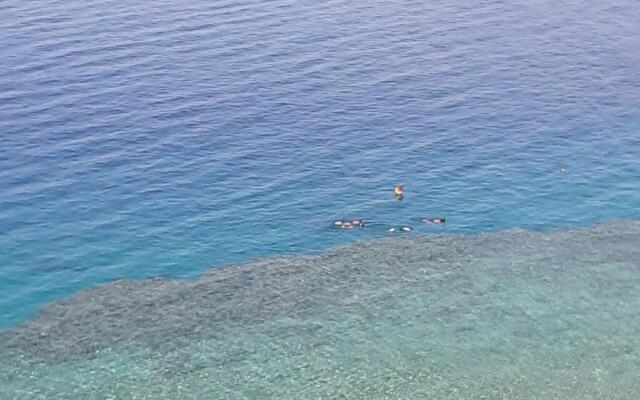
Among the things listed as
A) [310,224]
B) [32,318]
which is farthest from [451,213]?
[32,318]

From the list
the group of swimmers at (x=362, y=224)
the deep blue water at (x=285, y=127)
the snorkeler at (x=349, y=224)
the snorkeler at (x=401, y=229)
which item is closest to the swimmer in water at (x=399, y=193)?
the deep blue water at (x=285, y=127)

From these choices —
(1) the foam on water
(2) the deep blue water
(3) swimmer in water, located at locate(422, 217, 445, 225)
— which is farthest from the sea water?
(3) swimmer in water, located at locate(422, 217, 445, 225)

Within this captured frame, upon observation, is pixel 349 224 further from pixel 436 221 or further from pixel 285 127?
pixel 285 127

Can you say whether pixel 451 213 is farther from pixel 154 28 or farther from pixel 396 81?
pixel 154 28

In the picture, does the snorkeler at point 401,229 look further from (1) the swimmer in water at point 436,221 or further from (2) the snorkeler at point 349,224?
(2) the snorkeler at point 349,224

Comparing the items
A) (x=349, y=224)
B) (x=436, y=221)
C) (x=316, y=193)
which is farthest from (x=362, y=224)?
(x=316, y=193)
